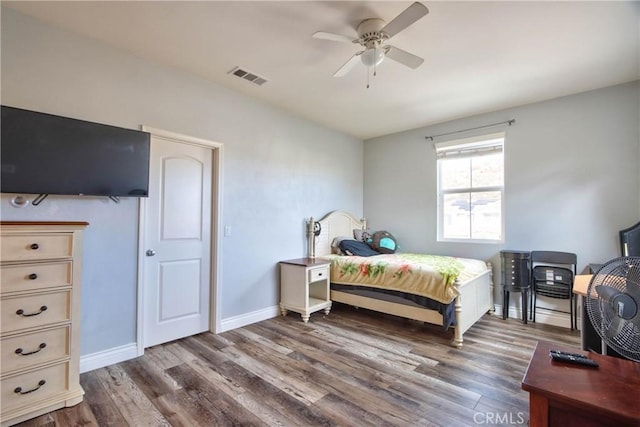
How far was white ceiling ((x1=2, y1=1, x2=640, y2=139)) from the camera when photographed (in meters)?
2.09

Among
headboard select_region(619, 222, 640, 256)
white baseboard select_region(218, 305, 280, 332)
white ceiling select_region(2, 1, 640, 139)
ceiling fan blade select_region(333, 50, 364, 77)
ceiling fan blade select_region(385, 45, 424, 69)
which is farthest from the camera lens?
white baseboard select_region(218, 305, 280, 332)

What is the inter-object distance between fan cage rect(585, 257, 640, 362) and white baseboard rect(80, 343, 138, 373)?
3.15 meters

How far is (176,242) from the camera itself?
2.97m

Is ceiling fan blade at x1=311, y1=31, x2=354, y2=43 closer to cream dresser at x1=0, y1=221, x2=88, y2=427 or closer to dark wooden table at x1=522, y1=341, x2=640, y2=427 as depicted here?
cream dresser at x1=0, y1=221, x2=88, y2=427

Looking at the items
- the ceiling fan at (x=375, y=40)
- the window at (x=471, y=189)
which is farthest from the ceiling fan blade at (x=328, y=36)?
the window at (x=471, y=189)

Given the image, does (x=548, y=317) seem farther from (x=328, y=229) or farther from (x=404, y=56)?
(x=404, y=56)

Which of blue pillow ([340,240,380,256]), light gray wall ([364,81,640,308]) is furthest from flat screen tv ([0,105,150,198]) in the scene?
light gray wall ([364,81,640,308])

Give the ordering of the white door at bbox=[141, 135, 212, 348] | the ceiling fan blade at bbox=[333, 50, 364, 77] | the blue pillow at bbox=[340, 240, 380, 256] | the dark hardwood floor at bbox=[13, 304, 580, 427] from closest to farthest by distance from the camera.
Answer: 1. the dark hardwood floor at bbox=[13, 304, 580, 427]
2. the ceiling fan blade at bbox=[333, 50, 364, 77]
3. the white door at bbox=[141, 135, 212, 348]
4. the blue pillow at bbox=[340, 240, 380, 256]

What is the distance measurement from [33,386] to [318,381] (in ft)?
5.86

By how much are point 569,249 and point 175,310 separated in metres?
4.31

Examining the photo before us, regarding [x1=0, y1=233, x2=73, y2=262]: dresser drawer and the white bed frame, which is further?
the white bed frame

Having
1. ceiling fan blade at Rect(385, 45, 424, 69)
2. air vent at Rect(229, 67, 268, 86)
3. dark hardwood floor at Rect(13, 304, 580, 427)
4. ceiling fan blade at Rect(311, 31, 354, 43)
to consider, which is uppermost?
air vent at Rect(229, 67, 268, 86)

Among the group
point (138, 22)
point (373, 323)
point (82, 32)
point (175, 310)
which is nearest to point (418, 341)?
point (373, 323)

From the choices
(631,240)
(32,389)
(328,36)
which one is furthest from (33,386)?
(631,240)
